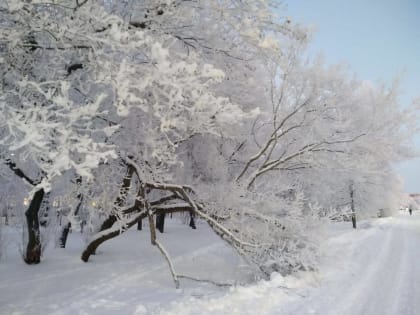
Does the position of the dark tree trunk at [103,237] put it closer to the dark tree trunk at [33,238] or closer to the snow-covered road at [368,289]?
the dark tree trunk at [33,238]

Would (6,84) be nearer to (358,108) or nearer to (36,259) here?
(36,259)

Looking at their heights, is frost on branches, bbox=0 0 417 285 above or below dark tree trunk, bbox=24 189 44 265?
above

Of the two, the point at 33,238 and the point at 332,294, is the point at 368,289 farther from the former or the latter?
the point at 33,238

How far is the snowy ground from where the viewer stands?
539 centimetres

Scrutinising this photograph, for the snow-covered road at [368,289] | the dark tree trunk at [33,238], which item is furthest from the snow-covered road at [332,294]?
the dark tree trunk at [33,238]

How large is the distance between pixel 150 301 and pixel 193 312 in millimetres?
1379

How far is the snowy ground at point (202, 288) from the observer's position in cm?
539

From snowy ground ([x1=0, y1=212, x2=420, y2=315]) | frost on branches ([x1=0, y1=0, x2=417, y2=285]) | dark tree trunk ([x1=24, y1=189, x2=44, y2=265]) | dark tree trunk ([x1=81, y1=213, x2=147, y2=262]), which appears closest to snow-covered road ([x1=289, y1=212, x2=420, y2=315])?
snowy ground ([x1=0, y1=212, x2=420, y2=315])

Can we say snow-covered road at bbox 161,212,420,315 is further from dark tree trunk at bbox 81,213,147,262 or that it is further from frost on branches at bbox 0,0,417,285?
dark tree trunk at bbox 81,213,147,262

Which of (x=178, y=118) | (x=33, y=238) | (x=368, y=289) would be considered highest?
(x=178, y=118)

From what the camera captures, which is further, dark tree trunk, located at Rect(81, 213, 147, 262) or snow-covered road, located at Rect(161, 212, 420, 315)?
dark tree trunk, located at Rect(81, 213, 147, 262)

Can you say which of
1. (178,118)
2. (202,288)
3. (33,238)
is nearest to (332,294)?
(202,288)

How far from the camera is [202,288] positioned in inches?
283

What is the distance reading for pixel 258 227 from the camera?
820 cm
